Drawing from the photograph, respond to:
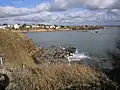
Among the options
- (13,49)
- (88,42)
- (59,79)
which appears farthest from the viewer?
(88,42)

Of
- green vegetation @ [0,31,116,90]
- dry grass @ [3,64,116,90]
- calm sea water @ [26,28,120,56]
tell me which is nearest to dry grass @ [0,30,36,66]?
green vegetation @ [0,31,116,90]

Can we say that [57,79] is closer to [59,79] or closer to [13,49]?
[59,79]

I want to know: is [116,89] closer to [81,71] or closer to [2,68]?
[81,71]

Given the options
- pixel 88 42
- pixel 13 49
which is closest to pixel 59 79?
pixel 13 49

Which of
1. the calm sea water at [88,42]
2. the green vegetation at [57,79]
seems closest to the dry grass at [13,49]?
the green vegetation at [57,79]

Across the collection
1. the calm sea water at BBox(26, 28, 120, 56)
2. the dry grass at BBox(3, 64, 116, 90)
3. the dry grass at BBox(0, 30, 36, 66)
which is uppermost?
the dry grass at BBox(3, 64, 116, 90)

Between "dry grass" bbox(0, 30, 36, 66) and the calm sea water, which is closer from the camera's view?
"dry grass" bbox(0, 30, 36, 66)

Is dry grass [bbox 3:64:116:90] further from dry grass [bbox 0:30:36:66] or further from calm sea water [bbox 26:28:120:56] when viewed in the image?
calm sea water [bbox 26:28:120:56]

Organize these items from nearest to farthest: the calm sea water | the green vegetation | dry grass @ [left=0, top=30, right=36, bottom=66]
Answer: the green vegetation → dry grass @ [left=0, top=30, right=36, bottom=66] → the calm sea water
